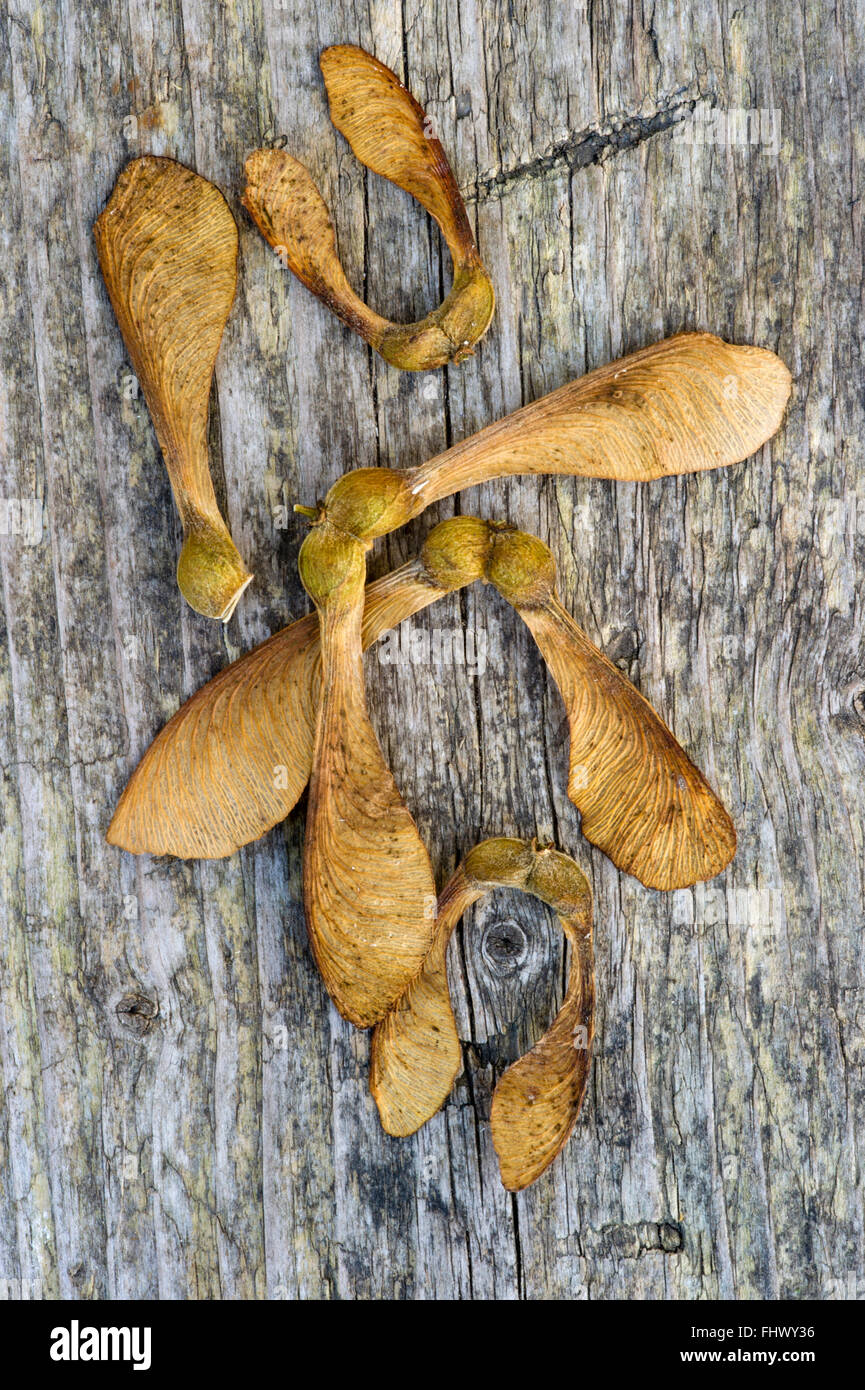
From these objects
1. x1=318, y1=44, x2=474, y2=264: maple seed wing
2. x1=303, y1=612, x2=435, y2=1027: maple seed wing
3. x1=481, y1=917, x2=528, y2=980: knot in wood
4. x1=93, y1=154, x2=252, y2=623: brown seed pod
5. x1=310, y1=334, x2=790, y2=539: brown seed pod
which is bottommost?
x1=481, y1=917, x2=528, y2=980: knot in wood

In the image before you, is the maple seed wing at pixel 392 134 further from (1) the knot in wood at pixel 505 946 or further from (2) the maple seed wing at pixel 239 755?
(1) the knot in wood at pixel 505 946

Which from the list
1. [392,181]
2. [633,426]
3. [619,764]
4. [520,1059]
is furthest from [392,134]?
[520,1059]

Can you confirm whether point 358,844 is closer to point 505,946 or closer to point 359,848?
point 359,848

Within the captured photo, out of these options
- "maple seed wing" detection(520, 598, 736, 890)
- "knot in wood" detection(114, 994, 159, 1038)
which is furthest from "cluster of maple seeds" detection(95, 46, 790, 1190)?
"knot in wood" detection(114, 994, 159, 1038)

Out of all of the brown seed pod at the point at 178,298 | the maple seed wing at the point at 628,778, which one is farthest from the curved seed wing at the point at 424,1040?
the brown seed pod at the point at 178,298

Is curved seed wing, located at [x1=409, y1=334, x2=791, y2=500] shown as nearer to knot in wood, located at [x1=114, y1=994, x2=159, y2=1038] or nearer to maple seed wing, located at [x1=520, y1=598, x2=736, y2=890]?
maple seed wing, located at [x1=520, y1=598, x2=736, y2=890]

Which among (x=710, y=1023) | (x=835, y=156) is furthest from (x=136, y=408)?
(x=710, y=1023)
